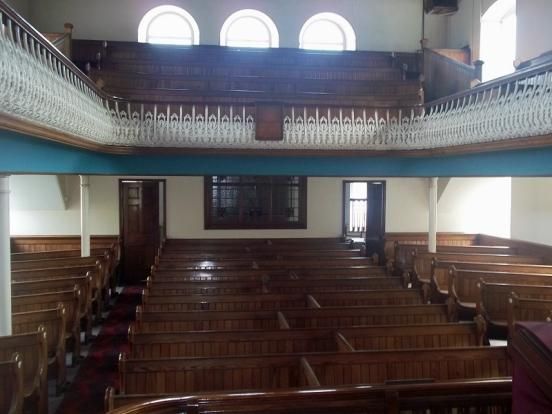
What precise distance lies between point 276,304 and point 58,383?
2.68 m

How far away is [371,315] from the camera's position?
5590 mm

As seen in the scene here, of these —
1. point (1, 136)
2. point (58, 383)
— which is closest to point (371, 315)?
point (58, 383)

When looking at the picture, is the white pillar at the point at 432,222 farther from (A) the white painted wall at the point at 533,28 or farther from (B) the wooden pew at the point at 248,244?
(A) the white painted wall at the point at 533,28

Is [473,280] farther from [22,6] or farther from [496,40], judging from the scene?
[22,6]

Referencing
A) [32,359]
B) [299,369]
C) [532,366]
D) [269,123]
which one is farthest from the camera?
[269,123]

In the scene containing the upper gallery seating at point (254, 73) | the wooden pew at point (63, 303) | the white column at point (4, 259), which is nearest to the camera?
the white column at point (4, 259)

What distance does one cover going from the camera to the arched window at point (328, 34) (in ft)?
42.8

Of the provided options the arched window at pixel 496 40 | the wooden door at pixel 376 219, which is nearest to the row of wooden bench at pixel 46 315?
the wooden door at pixel 376 219

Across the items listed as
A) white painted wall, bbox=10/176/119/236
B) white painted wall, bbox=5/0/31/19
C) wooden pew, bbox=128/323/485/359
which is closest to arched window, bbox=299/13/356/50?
white painted wall, bbox=10/176/119/236

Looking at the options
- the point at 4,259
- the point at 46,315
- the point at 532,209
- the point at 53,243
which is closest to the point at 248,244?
the point at 53,243

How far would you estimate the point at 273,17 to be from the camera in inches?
504

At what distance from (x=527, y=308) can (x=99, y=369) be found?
5.27m

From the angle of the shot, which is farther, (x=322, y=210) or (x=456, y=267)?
(x=322, y=210)

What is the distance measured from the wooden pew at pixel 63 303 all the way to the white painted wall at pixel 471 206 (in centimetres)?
914
